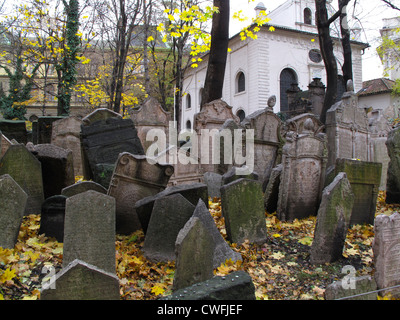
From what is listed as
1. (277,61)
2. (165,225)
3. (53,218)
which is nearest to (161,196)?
(165,225)

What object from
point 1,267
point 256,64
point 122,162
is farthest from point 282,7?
point 1,267

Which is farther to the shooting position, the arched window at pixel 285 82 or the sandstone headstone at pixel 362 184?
the arched window at pixel 285 82

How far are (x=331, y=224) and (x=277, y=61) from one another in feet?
85.3

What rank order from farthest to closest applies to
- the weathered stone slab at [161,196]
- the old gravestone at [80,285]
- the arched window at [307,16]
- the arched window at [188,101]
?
1. the arched window at [188,101]
2. the arched window at [307,16]
3. the weathered stone slab at [161,196]
4. the old gravestone at [80,285]

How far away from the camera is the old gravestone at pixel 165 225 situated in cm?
425

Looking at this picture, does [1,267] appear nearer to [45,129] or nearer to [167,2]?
[45,129]

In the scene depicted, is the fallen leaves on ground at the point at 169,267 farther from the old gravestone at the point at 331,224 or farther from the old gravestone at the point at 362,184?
the old gravestone at the point at 362,184

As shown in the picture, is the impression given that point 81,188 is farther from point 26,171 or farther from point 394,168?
point 394,168

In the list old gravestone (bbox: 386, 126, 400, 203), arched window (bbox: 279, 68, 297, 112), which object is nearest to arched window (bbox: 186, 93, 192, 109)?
arched window (bbox: 279, 68, 297, 112)

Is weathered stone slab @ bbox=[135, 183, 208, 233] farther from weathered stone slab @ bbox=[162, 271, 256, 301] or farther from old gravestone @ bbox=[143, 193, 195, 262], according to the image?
weathered stone slab @ bbox=[162, 271, 256, 301]

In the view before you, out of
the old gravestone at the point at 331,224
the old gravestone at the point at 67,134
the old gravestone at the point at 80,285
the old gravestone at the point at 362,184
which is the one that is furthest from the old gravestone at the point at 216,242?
the old gravestone at the point at 67,134

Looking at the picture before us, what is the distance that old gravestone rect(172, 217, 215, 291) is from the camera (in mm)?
3359

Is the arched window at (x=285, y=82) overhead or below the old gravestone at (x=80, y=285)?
overhead
